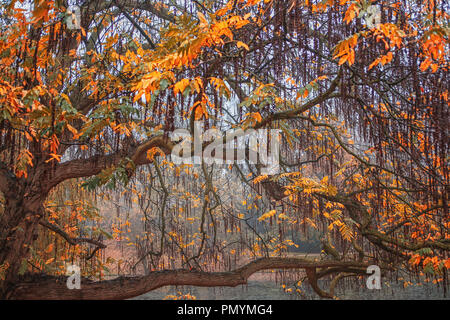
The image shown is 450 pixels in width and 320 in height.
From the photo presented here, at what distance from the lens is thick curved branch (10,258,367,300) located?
3094 millimetres

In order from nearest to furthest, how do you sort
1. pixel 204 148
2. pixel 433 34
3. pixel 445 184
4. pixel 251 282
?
1. pixel 433 34
2. pixel 445 184
3. pixel 204 148
4. pixel 251 282

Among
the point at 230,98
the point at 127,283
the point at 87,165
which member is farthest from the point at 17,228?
the point at 230,98

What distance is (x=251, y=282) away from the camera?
1450cm

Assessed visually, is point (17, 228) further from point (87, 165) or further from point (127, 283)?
point (127, 283)

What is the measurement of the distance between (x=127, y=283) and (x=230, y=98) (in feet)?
5.70

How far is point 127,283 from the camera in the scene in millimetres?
3238

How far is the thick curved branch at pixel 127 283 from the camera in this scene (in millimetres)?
3094

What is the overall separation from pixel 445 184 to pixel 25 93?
2.40m

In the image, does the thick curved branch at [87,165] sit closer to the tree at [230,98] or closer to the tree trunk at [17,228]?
the tree at [230,98]

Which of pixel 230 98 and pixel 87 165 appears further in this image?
pixel 87 165

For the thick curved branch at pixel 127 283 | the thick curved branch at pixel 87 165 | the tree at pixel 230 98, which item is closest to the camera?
the tree at pixel 230 98

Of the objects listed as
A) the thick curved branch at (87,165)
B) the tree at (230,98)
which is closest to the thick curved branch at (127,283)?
the tree at (230,98)

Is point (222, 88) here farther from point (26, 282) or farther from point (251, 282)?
point (251, 282)
